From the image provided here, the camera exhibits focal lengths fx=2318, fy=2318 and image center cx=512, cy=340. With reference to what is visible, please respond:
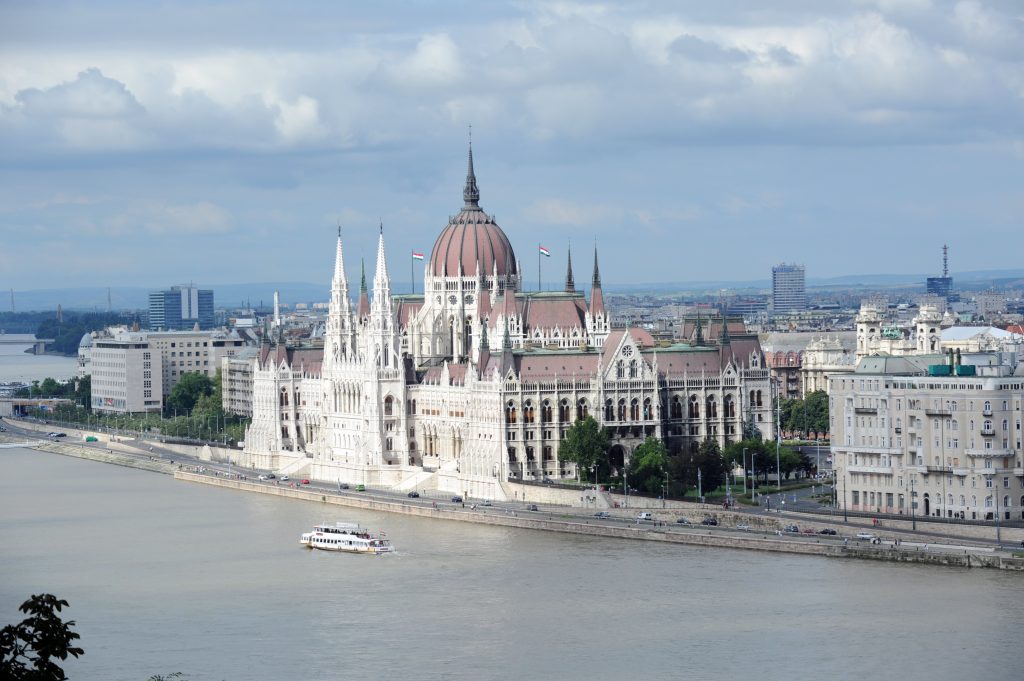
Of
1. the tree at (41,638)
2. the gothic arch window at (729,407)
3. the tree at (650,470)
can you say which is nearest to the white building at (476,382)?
the gothic arch window at (729,407)

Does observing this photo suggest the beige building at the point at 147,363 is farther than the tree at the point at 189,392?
Yes

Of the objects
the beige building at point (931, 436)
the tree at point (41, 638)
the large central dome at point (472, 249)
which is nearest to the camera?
the tree at point (41, 638)

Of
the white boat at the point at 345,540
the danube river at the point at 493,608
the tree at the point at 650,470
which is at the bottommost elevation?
the danube river at the point at 493,608

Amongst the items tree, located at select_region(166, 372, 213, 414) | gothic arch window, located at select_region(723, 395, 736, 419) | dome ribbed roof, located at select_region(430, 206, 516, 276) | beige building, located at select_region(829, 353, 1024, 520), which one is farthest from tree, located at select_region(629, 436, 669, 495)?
tree, located at select_region(166, 372, 213, 414)

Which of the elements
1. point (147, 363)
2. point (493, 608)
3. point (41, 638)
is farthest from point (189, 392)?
point (41, 638)

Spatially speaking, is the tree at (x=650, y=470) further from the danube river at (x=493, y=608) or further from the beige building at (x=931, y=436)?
the beige building at (x=931, y=436)

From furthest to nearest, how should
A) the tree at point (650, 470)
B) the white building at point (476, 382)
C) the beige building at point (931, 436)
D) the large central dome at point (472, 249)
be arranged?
the large central dome at point (472, 249) < the white building at point (476, 382) < the tree at point (650, 470) < the beige building at point (931, 436)

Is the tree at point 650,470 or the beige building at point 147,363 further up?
the beige building at point 147,363

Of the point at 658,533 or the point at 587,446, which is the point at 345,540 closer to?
the point at 658,533
